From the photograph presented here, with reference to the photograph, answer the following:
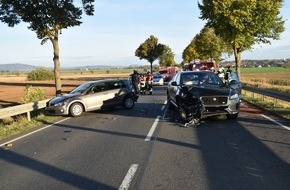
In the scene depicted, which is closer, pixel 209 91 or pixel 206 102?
pixel 206 102

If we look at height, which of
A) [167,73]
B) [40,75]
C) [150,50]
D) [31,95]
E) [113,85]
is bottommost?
[40,75]

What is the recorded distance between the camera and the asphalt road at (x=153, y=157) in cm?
601

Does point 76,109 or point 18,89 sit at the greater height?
point 76,109

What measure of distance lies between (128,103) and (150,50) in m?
61.9

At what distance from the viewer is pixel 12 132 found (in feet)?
40.9

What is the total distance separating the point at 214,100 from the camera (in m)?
12.2

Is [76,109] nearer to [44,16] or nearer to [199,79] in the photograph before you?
[199,79]

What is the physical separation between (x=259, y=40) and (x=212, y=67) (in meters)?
6.23

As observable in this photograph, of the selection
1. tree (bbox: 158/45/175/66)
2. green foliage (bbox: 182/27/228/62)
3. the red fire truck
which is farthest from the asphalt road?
tree (bbox: 158/45/175/66)

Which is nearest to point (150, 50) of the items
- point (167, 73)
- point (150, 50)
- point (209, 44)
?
point (150, 50)

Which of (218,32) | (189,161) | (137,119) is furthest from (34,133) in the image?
(218,32)

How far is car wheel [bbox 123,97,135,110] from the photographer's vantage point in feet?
60.1

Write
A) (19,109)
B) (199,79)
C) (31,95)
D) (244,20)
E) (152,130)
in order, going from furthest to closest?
(244,20) → (31,95) → (19,109) → (199,79) → (152,130)

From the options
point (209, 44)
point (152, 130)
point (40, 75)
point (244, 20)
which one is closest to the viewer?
point (152, 130)
